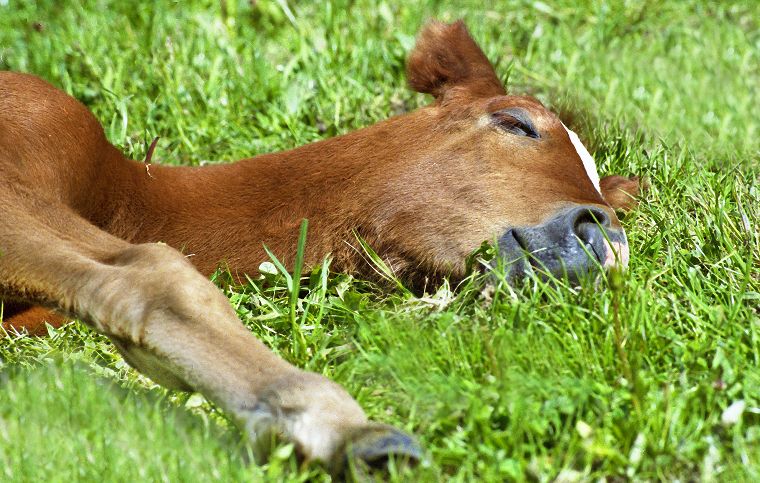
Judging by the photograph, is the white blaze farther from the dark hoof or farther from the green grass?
the dark hoof

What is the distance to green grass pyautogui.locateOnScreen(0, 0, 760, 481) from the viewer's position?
2645 mm

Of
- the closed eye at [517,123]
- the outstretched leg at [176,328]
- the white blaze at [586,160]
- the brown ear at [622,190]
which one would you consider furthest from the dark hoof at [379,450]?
the brown ear at [622,190]

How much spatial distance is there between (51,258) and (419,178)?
1409mm

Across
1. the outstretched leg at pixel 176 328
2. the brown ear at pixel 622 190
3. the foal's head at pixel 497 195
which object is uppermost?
the outstretched leg at pixel 176 328

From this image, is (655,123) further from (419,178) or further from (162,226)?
(162,226)

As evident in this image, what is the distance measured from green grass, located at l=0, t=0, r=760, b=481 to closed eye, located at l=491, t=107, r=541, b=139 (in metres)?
0.54

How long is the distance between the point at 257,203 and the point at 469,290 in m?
0.95

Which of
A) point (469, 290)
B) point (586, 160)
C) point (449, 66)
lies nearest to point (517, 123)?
point (586, 160)

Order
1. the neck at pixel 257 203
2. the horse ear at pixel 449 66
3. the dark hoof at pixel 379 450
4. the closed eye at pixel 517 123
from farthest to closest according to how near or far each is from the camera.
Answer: the horse ear at pixel 449 66
the closed eye at pixel 517 123
the neck at pixel 257 203
the dark hoof at pixel 379 450

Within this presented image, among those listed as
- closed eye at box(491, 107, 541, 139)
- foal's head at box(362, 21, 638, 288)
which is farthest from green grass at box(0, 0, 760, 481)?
closed eye at box(491, 107, 541, 139)

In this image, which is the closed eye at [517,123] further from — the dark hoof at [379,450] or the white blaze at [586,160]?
the dark hoof at [379,450]

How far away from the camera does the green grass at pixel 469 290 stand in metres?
2.64

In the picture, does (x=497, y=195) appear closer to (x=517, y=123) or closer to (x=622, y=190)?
(x=517, y=123)

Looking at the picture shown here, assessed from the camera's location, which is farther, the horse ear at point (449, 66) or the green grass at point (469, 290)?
the horse ear at point (449, 66)
